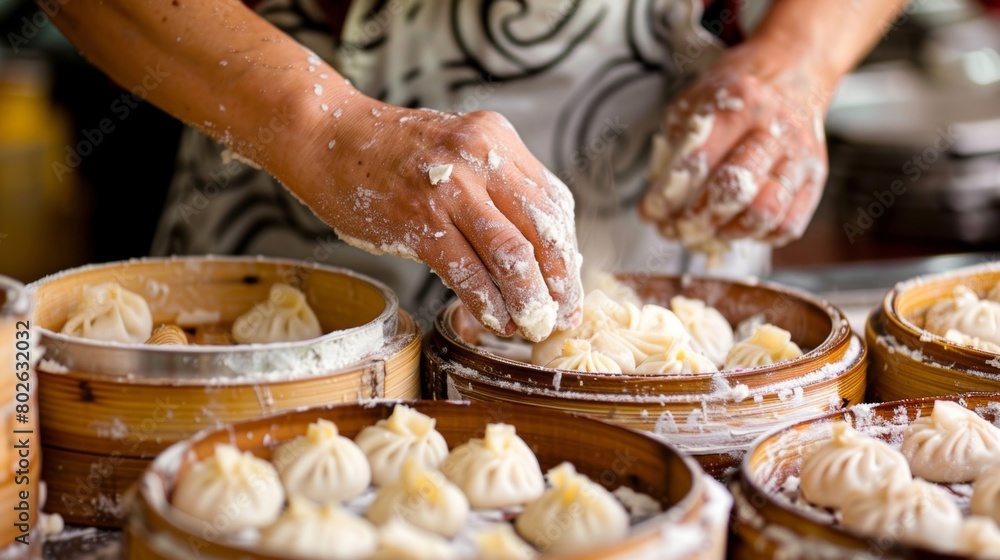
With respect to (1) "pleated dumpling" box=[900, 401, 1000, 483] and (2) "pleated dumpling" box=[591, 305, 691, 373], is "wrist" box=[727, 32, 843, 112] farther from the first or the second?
(1) "pleated dumpling" box=[900, 401, 1000, 483]

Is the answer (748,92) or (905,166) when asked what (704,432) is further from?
(905,166)

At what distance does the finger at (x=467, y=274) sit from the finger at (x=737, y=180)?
0.89 metres

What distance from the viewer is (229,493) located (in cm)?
139

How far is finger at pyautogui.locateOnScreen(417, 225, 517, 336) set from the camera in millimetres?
1832

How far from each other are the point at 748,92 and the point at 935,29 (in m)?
5.51

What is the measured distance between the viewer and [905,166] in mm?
6715

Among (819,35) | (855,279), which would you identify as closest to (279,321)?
(819,35)

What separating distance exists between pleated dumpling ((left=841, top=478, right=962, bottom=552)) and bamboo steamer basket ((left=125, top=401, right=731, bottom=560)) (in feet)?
Answer: 0.75

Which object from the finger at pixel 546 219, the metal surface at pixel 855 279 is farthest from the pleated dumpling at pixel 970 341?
the metal surface at pixel 855 279

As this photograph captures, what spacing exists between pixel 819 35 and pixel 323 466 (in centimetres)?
212

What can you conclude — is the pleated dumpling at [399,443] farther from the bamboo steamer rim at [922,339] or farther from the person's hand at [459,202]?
the bamboo steamer rim at [922,339]

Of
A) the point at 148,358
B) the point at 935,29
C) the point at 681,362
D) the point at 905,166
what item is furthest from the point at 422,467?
the point at 935,29

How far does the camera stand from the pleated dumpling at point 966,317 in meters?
2.25

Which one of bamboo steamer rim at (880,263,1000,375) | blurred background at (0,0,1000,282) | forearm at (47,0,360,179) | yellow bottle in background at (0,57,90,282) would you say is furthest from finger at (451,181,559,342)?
yellow bottle in background at (0,57,90,282)
